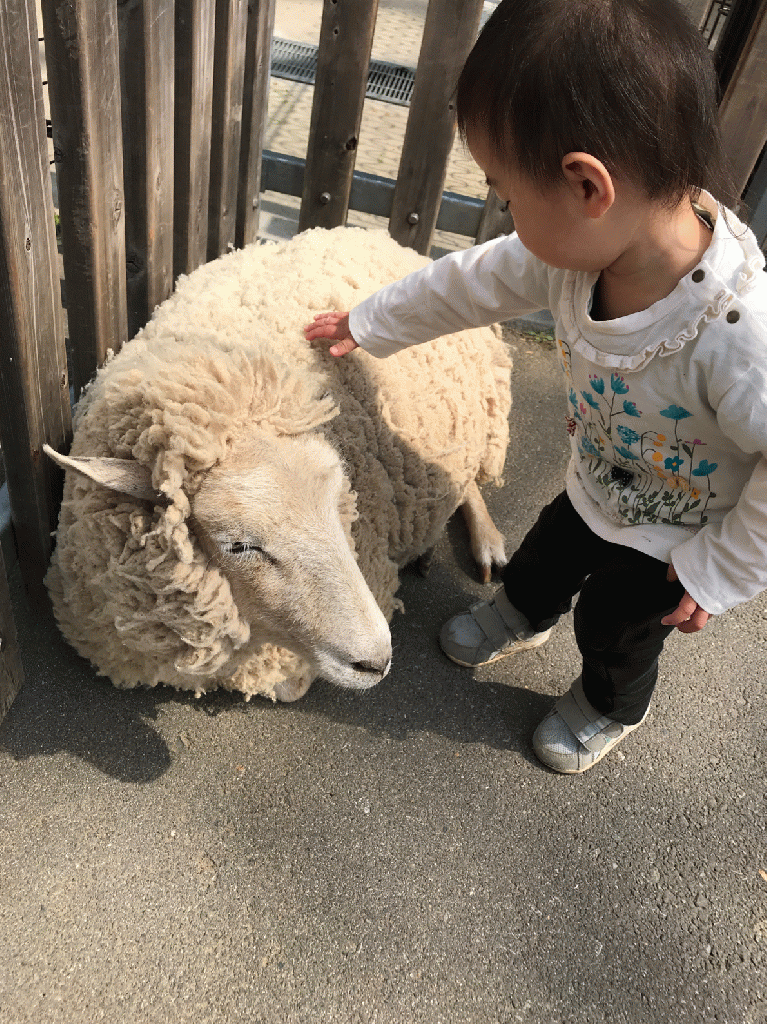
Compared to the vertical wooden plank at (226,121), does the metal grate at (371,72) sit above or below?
below

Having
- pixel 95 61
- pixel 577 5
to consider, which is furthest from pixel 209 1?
pixel 577 5

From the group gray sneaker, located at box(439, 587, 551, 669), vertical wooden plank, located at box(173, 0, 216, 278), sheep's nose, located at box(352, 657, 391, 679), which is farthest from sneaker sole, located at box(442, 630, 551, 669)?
vertical wooden plank, located at box(173, 0, 216, 278)

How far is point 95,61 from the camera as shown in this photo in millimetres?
1653

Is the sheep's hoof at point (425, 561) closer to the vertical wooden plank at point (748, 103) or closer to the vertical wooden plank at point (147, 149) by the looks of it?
the vertical wooden plank at point (147, 149)

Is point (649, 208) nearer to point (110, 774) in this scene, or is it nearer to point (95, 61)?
point (95, 61)

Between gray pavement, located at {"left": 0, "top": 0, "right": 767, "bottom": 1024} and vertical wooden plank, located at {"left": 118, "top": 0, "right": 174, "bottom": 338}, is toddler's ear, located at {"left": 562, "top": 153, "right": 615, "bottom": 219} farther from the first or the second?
gray pavement, located at {"left": 0, "top": 0, "right": 767, "bottom": 1024}

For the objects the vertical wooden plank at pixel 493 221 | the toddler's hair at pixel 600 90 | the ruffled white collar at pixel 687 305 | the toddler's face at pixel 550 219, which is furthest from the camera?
the vertical wooden plank at pixel 493 221

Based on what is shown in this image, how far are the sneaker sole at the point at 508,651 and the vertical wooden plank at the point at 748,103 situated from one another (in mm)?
2121

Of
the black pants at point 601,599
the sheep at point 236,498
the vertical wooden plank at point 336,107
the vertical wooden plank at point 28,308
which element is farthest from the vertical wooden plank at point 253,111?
the black pants at point 601,599

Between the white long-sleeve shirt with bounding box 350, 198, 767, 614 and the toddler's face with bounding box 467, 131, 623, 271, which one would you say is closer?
the toddler's face with bounding box 467, 131, 623, 271

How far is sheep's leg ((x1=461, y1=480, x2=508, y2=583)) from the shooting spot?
2.69m

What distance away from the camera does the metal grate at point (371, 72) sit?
5.69 meters

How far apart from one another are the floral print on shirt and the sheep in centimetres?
58

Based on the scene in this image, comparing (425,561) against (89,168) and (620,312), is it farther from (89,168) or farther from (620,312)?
(89,168)
